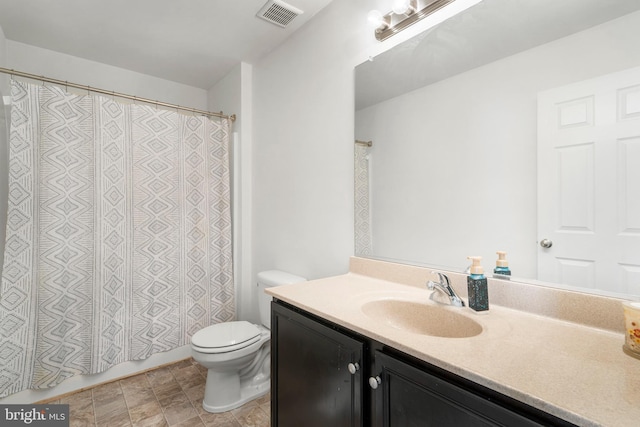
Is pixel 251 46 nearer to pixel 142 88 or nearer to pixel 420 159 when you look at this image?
pixel 142 88

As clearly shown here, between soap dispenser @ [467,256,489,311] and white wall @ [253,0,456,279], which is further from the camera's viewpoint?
white wall @ [253,0,456,279]

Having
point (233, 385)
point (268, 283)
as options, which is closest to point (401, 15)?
point (268, 283)

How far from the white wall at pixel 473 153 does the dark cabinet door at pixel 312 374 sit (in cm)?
59

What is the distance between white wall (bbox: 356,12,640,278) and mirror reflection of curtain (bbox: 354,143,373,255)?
0.04m

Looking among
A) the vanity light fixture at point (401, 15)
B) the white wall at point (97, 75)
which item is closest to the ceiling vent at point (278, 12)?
the vanity light fixture at point (401, 15)

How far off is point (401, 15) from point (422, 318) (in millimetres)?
1321

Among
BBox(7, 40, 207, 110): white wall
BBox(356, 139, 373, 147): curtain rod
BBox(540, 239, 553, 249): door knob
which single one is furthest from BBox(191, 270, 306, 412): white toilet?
BBox(7, 40, 207, 110): white wall

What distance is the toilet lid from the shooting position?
1.73 m

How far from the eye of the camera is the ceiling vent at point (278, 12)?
5.82ft

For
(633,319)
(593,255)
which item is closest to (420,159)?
(593,255)

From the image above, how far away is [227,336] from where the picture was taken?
5.97 feet

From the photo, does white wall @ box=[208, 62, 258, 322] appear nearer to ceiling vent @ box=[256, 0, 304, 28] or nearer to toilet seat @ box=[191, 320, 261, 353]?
toilet seat @ box=[191, 320, 261, 353]

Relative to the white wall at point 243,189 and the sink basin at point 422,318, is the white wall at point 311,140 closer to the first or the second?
the white wall at point 243,189

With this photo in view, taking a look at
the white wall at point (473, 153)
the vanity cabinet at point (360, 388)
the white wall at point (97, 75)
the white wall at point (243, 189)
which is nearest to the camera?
the vanity cabinet at point (360, 388)
